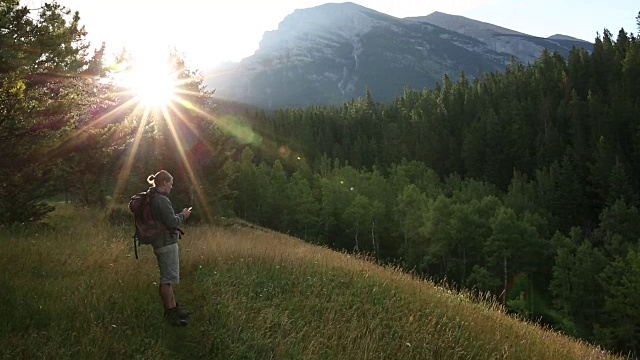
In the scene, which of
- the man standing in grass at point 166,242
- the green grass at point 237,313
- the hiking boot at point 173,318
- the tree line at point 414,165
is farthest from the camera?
the tree line at point 414,165

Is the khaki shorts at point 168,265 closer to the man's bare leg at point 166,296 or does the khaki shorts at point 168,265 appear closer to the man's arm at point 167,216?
the man's bare leg at point 166,296

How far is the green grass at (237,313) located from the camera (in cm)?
634

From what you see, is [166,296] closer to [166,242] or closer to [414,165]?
[166,242]

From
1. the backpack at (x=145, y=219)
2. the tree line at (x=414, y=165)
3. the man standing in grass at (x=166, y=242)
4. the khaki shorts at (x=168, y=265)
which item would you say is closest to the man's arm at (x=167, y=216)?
the man standing in grass at (x=166, y=242)

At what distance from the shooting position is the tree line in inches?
364

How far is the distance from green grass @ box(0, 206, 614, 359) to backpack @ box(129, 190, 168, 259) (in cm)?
120

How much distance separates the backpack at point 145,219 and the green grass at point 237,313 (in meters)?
1.20

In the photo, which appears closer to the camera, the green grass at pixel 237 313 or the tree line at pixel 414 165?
the green grass at pixel 237 313

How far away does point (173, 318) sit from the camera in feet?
23.6

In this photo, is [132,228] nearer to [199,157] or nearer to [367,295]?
[199,157]

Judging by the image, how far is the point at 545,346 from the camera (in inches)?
340

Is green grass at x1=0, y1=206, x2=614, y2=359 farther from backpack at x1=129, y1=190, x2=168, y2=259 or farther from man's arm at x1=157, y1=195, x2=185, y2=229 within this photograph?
man's arm at x1=157, y1=195, x2=185, y2=229

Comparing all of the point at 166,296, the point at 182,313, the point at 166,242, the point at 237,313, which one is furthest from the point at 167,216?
the point at 237,313

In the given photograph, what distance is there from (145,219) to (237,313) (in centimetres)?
219
